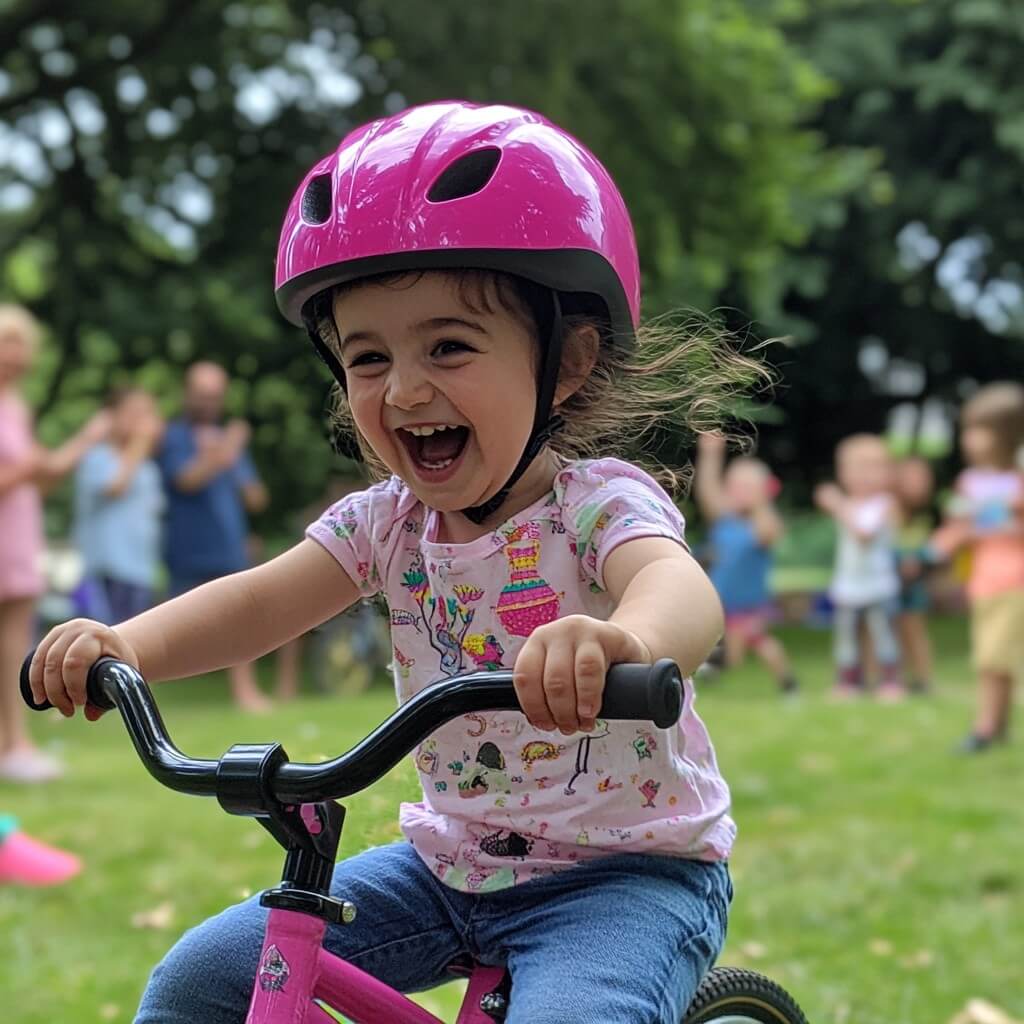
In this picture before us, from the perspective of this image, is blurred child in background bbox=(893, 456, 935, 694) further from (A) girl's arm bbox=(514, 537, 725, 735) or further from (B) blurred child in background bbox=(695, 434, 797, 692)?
(A) girl's arm bbox=(514, 537, 725, 735)

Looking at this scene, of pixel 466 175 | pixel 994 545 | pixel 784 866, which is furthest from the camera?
pixel 994 545

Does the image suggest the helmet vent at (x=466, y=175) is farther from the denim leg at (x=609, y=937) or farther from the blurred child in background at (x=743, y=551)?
the blurred child in background at (x=743, y=551)

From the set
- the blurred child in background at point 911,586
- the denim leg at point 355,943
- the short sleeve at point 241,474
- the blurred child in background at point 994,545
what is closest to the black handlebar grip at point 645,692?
the denim leg at point 355,943

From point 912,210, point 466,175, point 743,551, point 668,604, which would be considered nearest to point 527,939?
point 668,604

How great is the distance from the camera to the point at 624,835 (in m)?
2.16

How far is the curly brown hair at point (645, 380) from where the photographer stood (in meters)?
2.39

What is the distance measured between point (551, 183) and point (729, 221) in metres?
12.4

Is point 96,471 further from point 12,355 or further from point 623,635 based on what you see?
point 623,635

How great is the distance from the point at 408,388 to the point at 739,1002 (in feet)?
3.35

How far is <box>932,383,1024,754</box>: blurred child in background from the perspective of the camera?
780cm

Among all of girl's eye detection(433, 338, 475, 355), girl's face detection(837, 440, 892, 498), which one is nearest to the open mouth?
girl's eye detection(433, 338, 475, 355)

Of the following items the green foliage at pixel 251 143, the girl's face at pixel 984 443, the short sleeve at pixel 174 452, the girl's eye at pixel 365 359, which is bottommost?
the girl's eye at pixel 365 359

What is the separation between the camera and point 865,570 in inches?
435

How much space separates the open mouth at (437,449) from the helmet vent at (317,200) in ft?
1.08
